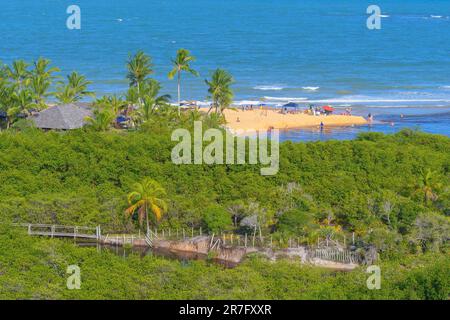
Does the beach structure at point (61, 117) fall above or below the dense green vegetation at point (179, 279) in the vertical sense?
above

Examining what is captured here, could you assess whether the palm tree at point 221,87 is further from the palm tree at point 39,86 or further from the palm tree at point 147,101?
the palm tree at point 39,86

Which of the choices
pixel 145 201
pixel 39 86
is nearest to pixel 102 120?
pixel 39 86

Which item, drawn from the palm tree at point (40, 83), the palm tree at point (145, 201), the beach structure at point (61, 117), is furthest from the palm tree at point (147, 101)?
the palm tree at point (145, 201)

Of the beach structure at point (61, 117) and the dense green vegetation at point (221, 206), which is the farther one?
the beach structure at point (61, 117)

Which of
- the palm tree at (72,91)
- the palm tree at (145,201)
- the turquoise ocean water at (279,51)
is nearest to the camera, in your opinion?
the palm tree at (145,201)

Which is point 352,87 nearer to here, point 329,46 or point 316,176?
point 329,46

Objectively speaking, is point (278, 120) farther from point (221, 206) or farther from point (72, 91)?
point (221, 206)
